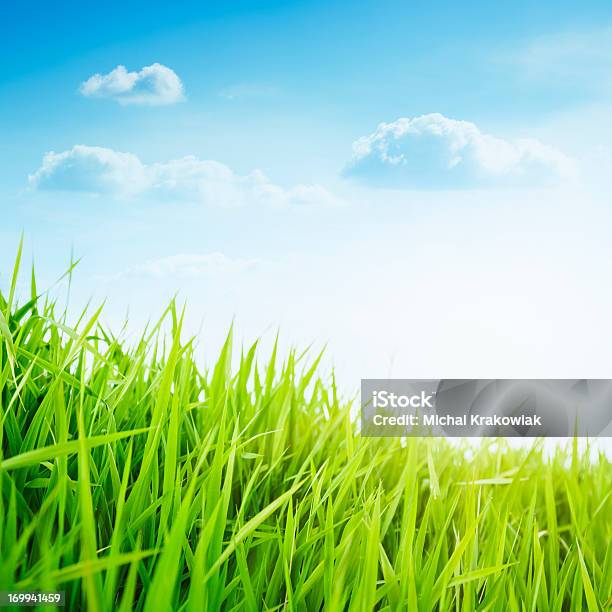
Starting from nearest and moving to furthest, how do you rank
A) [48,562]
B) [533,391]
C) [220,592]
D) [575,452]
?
[48,562] → [220,592] → [575,452] → [533,391]

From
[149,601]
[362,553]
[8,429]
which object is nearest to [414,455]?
[362,553]

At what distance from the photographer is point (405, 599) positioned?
71 centimetres

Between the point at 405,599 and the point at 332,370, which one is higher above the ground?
the point at 332,370

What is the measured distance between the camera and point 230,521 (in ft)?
2.65

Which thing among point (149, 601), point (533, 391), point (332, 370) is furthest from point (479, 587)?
point (533, 391)

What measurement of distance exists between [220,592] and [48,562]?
8.4 inches

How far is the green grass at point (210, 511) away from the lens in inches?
22.9

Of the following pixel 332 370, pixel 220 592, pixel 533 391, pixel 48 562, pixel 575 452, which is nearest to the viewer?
pixel 48 562

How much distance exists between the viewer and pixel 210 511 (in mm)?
724

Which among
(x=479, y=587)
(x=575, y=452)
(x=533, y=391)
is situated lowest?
(x=479, y=587)

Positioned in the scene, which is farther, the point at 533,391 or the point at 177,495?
the point at 533,391

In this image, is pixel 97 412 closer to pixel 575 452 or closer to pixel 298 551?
pixel 298 551

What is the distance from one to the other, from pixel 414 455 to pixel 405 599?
0.17 m

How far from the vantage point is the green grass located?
1.91 feet
